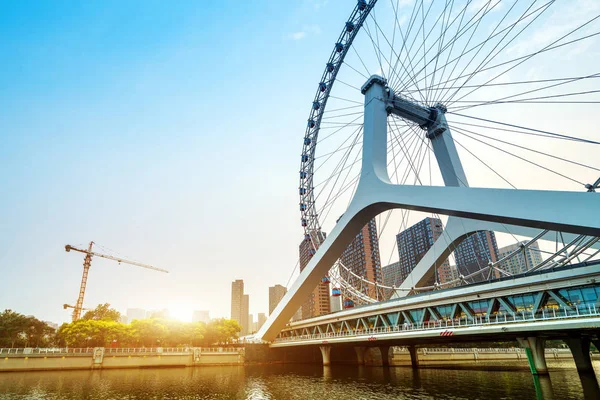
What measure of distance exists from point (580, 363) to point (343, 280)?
2174 centimetres

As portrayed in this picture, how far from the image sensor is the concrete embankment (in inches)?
1623

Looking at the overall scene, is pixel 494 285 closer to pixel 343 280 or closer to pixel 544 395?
pixel 544 395

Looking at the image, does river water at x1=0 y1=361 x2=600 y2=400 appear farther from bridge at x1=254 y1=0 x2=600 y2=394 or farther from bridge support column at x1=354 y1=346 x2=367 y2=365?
bridge support column at x1=354 y1=346 x2=367 y2=365

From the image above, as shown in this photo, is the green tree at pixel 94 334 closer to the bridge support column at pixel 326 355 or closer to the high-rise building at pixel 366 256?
the bridge support column at pixel 326 355

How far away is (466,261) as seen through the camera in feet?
282

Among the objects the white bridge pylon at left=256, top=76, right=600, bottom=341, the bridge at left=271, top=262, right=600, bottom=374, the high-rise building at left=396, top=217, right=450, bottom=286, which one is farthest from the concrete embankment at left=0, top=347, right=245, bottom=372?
the high-rise building at left=396, top=217, right=450, bottom=286

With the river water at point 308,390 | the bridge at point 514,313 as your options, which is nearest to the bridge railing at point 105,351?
the river water at point 308,390

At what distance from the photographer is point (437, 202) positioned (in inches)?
741

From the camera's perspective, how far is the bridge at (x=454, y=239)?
1591 cm

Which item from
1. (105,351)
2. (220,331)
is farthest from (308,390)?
(220,331)

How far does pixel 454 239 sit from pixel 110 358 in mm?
44457

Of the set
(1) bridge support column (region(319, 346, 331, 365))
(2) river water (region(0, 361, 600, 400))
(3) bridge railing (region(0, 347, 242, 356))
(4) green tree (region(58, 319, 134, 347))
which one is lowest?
(2) river water (region(0, 361, 600, 400))

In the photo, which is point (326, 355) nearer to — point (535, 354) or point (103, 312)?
point (535, 354)

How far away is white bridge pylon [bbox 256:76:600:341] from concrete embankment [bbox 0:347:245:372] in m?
16.1
